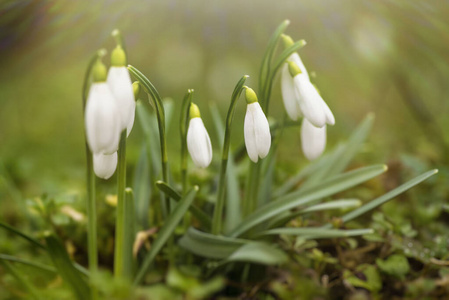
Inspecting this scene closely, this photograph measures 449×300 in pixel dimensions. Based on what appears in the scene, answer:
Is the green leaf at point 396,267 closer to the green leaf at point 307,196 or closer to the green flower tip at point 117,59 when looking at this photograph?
the green leaf at point 307,196

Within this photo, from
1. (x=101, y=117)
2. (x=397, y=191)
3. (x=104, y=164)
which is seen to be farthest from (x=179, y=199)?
(x=397, y=191)

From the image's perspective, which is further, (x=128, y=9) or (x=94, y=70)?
(x=128, y=9)

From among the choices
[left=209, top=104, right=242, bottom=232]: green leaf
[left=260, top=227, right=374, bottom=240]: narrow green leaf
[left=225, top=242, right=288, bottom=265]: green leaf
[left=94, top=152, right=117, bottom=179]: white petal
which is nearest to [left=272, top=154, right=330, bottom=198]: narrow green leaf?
[left=209, top=104, right=242, bottom=232]: green leaf

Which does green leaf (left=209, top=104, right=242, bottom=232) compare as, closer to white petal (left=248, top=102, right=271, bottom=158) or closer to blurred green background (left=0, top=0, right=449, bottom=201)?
white petal (left=248, top=102, right=271, bottom=158)

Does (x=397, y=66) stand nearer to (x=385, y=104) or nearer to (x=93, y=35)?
(x=385, y=104)

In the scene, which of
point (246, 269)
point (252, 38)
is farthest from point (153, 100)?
point (252, 38)
